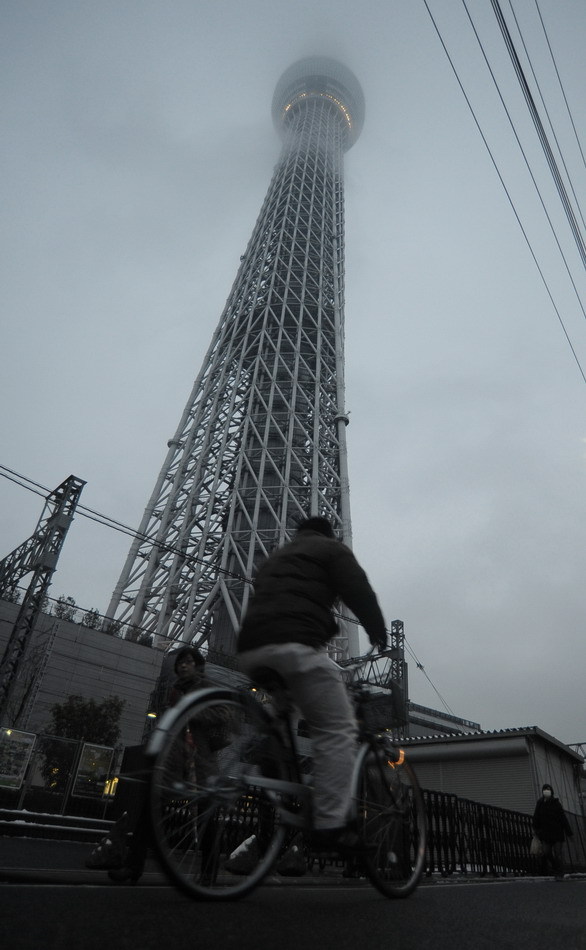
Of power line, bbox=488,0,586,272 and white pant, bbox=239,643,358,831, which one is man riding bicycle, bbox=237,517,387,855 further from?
power line, bbox=488,0,586,272

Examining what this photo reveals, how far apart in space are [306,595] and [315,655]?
0.24 meters

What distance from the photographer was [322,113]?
69.2 m

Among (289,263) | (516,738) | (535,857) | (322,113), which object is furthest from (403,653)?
(322,113)

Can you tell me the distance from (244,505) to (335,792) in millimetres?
31994

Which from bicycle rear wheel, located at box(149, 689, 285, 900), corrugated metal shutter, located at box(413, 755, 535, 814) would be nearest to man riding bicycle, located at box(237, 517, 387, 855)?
bicycle rear wheel, located at box(149, 689, 285, 900)

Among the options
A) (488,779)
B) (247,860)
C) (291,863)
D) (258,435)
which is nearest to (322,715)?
(247,860)

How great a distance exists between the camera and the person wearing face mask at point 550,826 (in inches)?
334

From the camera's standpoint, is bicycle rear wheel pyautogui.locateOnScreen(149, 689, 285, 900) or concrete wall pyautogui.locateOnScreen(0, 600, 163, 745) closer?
bicycle rear wheel pyautogui.locateOnScreen(149, 689, 285, 900)

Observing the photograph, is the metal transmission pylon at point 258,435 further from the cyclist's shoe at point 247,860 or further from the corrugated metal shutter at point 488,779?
the cyclist's shoe at point 247,860

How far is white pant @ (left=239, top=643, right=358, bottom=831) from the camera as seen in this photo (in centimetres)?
226

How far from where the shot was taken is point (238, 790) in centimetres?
221

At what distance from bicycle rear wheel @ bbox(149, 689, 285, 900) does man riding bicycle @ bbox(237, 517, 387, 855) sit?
17 cm

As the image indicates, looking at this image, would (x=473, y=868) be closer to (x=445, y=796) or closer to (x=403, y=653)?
(x=445, y=796)

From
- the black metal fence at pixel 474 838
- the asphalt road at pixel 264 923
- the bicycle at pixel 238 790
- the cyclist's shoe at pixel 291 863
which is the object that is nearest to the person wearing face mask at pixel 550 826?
the black metal fence at pixel 474 838
